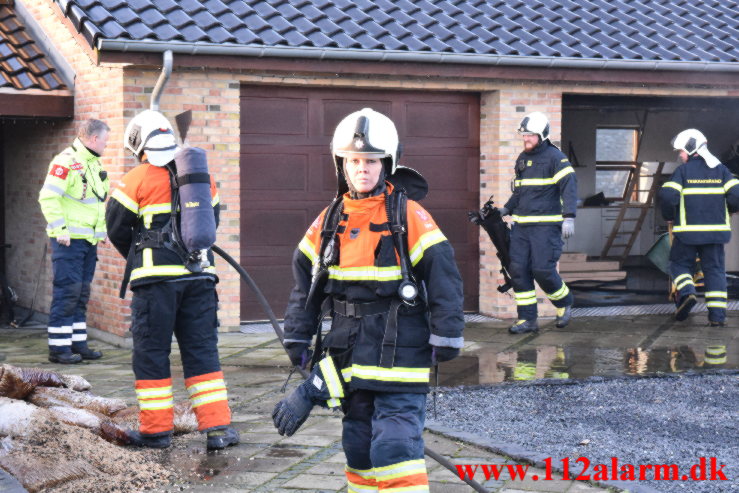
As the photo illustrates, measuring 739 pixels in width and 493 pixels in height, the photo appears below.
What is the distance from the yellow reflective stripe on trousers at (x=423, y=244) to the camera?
4605 millimetres

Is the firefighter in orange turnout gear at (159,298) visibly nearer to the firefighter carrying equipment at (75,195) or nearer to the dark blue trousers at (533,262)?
the firefighter carrying equipment at (75,195)

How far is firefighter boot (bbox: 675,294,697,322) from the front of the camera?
11.8 metres

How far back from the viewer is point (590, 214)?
17.6 metres

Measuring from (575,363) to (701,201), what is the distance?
3196 mm

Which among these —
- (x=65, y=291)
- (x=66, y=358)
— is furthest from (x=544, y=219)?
(x=66, y=358)

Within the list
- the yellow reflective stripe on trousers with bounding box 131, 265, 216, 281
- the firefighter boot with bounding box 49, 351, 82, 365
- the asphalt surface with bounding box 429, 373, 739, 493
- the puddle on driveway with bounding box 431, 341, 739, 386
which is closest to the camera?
the asphalt surface with bounding box 429, 373, 739, 493

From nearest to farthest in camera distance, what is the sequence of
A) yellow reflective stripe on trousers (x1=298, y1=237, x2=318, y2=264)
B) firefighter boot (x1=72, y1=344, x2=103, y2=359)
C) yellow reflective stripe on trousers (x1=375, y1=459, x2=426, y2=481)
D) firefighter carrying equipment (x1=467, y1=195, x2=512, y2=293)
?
1. yellow reflective stripe on trousers (x1=375, y1=459, x2=426, y2=481)
2. yellow reflective stripe on trousers (x1=298, y1=237, x2=318, y2=264)
3. firefighter boot (x1=72, y1=344, x2=103, y2=359)
4. firefighter carrying equipment (x1=467, y1=195, x2=512, y2=293)

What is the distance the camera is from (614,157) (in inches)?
696

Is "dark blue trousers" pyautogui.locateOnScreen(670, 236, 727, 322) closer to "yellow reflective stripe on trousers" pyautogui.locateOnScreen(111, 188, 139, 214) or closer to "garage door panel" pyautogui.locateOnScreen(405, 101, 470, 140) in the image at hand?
"garage door panel" pyautogui.locateOnScreen(405, 101, 470, 140)

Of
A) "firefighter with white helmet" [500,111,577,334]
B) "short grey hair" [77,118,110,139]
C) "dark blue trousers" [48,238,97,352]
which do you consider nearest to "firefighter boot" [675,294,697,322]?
"firefighter with white helmet" [500,111,577,334]

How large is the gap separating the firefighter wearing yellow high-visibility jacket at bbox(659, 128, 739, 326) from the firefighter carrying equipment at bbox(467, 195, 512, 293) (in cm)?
184

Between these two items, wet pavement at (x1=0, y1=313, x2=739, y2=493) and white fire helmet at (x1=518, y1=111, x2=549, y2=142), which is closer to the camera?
wet pavement at (x1=0, y1=313, x2=739, y2=493)

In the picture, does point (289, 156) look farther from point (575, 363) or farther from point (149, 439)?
point (149, 439)

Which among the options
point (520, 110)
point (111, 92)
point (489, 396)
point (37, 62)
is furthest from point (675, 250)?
point (37, 62)
